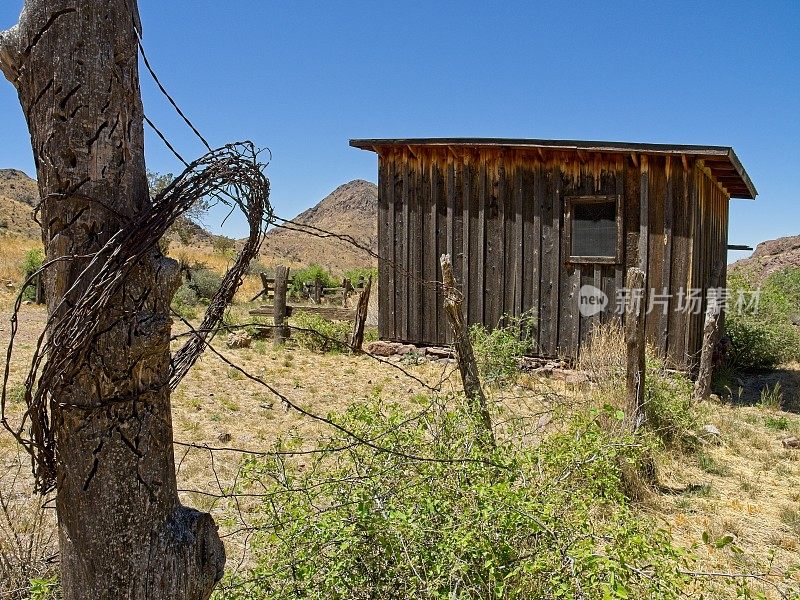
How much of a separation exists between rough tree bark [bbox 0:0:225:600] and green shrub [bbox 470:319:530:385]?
26.2 ft

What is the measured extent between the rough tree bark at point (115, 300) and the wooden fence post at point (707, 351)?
349 inches

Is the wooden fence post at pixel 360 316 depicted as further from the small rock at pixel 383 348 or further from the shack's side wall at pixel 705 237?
the shack's side wall at pixel 705 237

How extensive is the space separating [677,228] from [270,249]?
59987mm

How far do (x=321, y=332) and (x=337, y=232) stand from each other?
3185 inches

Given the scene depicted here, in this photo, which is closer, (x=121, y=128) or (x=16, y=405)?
(x=121, y=128)

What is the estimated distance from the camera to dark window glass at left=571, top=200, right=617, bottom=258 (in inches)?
404

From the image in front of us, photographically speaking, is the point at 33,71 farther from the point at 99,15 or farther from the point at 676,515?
the point at 676,515

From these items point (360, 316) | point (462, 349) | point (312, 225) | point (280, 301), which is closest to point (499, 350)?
point (360, 316)

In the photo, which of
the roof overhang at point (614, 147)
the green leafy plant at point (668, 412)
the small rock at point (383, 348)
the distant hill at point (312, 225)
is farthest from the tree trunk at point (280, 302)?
the green leafy plant at point (668, 412)

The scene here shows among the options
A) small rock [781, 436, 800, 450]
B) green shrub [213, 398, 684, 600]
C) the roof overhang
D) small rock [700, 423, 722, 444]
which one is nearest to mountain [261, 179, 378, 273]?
the roof overhang

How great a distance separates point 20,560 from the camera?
337 centimetres

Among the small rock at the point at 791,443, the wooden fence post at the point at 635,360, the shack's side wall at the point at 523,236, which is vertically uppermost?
the shack's side wall at the point at 523,236

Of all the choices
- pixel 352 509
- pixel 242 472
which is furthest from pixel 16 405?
pixel 352 509

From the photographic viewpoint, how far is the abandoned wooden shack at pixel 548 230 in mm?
9867
